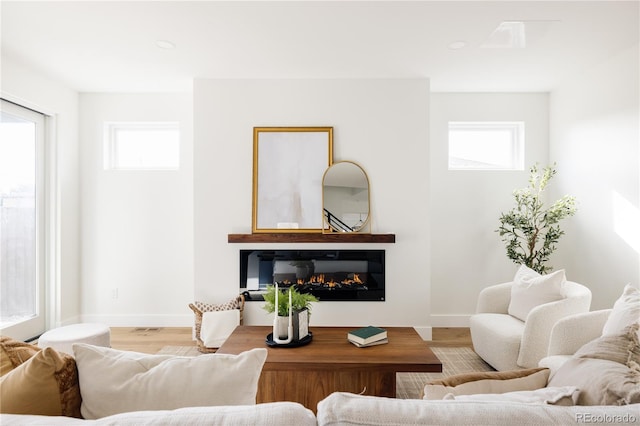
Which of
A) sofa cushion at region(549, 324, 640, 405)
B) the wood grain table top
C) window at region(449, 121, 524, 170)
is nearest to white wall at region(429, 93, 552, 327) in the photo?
window at region(449, 121, 524, 170)

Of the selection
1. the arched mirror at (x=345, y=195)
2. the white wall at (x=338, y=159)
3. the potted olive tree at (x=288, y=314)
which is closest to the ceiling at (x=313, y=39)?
the white wall at (x=338, y=159)

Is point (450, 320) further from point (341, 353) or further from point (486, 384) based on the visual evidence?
point (486, 384)

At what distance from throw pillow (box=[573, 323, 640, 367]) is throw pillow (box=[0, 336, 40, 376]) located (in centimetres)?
176

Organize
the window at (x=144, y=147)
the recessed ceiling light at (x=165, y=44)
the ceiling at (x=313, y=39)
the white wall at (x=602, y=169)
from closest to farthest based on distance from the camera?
the ceiling at (x=313, y=39) → the recessed ceiling light at (x=165, y=44) → the white wall at (x=602, y=169) → the window at (x=144, y=147)

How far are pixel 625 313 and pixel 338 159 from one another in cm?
259

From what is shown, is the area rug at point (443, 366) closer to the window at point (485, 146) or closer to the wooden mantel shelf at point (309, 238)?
the wooden mantel shelf at point (309, 238)

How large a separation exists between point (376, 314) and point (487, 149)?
2.29 m

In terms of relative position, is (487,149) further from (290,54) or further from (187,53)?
(187,53)

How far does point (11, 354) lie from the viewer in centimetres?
114

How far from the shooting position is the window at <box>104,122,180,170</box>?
446 cm

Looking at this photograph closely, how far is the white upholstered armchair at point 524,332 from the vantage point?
2.67 metres

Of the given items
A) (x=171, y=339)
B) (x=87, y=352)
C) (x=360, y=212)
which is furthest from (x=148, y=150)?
(x=87, y=352)

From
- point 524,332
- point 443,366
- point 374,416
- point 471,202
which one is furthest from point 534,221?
point 374,416

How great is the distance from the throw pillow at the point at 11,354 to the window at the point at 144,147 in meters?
3.47
